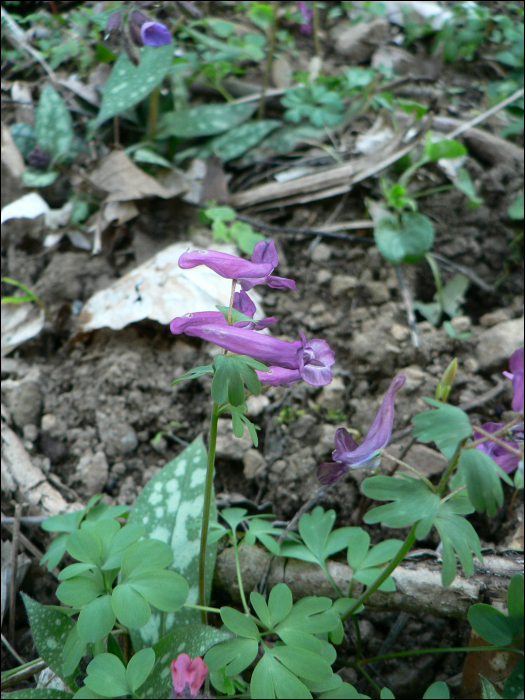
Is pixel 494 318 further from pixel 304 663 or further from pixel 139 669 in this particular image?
pixel 139 669

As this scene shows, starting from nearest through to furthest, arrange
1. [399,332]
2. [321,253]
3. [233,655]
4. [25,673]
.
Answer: [233,655] < [25,673] < [399,332] < [321,253]

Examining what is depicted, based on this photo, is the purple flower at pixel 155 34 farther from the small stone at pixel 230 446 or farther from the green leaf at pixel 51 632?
the green leaf at pixel 51 632

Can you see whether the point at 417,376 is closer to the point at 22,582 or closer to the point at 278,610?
the point at 278,610

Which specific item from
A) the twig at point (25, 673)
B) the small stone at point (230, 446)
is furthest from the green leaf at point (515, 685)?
the small stone at point (230, 446)

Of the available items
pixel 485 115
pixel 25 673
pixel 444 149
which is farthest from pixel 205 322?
pixel 485 115

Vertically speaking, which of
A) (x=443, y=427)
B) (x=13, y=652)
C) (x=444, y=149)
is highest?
(x=443, y=427)

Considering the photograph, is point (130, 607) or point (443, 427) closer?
point (443, 427)

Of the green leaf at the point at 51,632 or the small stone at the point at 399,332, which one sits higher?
the green leaf at the point at 51,632
